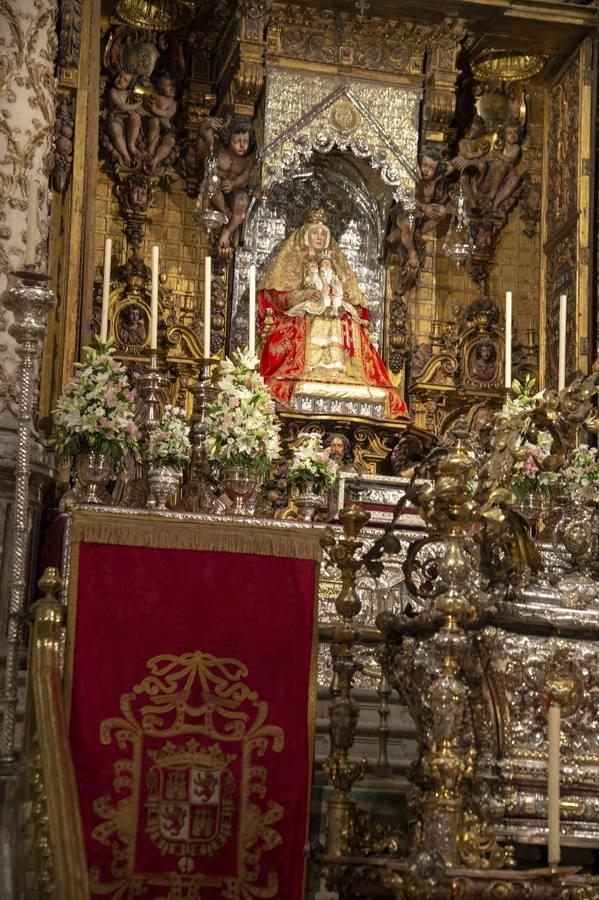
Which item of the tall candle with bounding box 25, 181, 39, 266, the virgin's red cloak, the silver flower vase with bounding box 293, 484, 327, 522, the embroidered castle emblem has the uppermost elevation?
the virgin's red cloak

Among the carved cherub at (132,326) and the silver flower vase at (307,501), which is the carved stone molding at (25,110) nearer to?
the carved cherub at (132,326)

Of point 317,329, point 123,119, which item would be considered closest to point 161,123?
point 123,119

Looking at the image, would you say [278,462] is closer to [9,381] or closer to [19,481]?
[9,381]

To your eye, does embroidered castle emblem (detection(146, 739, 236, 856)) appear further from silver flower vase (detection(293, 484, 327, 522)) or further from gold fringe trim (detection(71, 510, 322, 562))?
silver flower vase (detection(293, 484, 327, 522))

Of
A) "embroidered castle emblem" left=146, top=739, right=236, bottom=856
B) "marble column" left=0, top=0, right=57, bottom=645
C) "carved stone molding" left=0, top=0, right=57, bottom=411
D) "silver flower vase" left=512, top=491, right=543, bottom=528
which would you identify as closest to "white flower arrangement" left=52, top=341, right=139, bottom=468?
"marble column" left=0, top=0, right=57, bottom=645

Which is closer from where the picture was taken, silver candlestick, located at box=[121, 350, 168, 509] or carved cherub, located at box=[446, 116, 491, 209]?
silver candlestick, located at box=[121, 350, 168, 509]

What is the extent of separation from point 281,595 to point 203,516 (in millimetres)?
558

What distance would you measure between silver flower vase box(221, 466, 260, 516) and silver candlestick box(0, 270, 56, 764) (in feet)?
4.67

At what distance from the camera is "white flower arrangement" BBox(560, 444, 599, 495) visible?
864 centimetres

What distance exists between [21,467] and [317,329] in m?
5.23

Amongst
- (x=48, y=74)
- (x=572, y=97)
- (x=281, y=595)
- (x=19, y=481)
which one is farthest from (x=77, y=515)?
(x=572, y=97)

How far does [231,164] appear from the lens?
11688mm

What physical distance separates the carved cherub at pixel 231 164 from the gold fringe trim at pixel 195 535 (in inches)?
215

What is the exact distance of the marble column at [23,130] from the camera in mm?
8820
